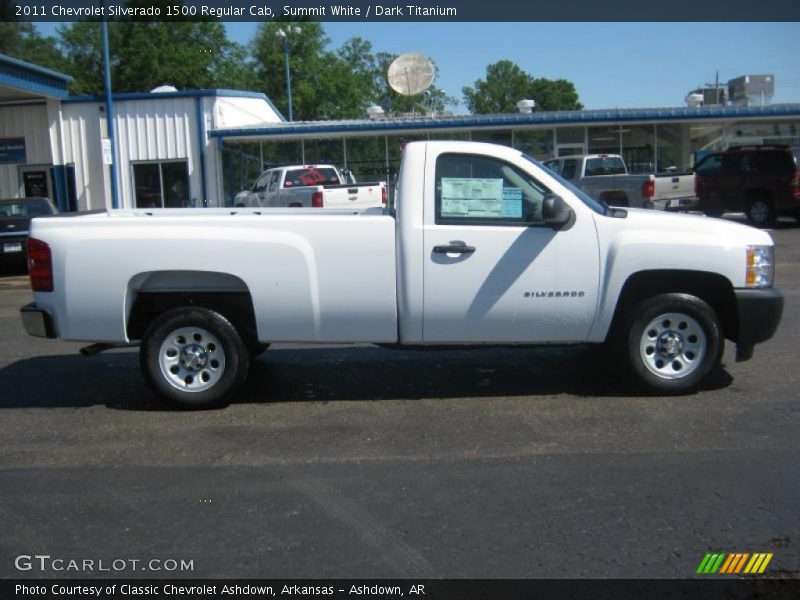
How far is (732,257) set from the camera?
619 centimetres

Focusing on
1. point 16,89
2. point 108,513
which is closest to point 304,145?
point 16,89

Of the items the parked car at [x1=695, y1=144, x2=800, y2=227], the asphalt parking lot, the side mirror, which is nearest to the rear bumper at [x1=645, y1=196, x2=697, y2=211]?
the parked car at [x1=695, y1=144, x2=800, y2=227]

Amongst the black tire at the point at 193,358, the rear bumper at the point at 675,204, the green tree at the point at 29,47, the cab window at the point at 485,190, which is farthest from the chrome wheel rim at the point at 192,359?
the green tree at the point at 29,47

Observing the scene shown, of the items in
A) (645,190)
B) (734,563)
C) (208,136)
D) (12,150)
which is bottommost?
Answer: (734,563)

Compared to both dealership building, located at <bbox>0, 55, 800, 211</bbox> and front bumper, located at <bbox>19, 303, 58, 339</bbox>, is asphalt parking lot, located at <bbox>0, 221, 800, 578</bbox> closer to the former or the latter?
front bumper, located at <bbox>19, 303, 58, 339</bbox>

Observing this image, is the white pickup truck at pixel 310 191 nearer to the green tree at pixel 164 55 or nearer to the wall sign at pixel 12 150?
the wall sign at pixel 12 150

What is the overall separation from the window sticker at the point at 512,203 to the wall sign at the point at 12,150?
85.5 feet

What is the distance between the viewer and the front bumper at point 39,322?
20.6ft

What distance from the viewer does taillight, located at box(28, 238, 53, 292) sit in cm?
618

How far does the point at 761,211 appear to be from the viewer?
2088 centimetres

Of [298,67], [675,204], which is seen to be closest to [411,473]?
[675,204]

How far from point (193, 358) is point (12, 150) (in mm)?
25203

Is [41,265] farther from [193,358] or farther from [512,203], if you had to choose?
[512,203]

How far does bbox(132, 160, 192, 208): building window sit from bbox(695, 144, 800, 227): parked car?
1699cm
